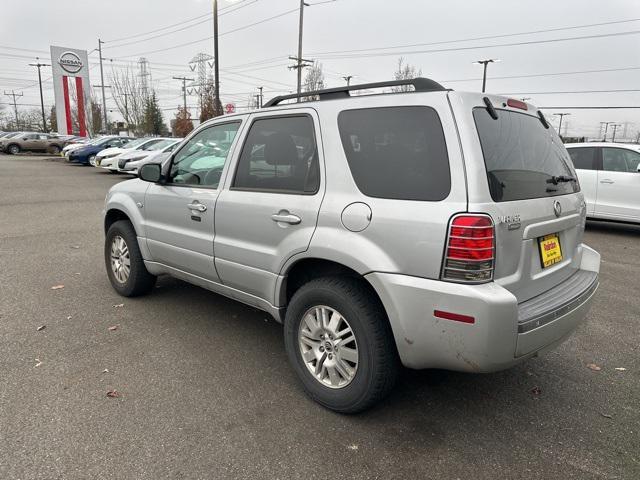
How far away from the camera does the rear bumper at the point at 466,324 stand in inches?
89.3

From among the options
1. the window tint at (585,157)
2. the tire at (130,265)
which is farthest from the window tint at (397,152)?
the window tint at (585,157)

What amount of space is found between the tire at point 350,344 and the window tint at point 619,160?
7891mm

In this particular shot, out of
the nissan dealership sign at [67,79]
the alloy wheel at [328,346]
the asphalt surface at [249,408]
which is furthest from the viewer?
the nissan dealership sign at [67,79]

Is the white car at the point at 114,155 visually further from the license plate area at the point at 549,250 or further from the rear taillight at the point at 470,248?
the rear taillight at the point at 470,248

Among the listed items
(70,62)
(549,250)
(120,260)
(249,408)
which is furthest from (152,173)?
(70,62)

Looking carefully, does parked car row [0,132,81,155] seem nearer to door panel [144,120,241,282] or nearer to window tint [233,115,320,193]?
door panel [144,120,241,282]

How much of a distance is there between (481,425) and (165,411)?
6.20ft

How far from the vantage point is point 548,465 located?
2.42 m

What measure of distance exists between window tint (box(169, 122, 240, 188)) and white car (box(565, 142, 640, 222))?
6.91 m

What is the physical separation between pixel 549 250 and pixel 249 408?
2039 millimetres

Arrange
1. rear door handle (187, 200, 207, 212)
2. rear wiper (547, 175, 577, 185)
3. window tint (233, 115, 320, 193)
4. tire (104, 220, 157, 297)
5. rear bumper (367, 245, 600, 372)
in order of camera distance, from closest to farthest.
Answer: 1. rear bumper (367, 245, 600, 372)
2. rear wiper (547, 175, 577, 185)
3. window tint (233, 115, 320, 193)
4. rear door handle (187, 200, 207, 212)
5. tire (104, 220, 157, 297)

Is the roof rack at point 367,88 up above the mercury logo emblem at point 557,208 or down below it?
above

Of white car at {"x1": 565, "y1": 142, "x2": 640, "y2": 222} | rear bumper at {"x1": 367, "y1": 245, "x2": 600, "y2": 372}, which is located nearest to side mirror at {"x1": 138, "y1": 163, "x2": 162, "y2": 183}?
rear bumper at {"x1": 367, "y1": 245, "x2": 600, "y2": 372}

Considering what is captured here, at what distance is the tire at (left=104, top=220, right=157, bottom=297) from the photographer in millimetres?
4535
